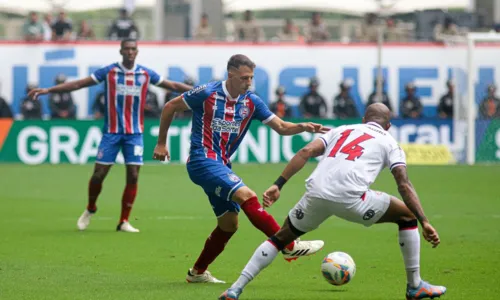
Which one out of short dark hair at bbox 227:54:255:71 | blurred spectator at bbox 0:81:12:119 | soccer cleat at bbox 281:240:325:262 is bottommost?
soccer cleat at bbox 281:240:325:262

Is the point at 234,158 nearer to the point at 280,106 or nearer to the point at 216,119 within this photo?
the point at 280,106

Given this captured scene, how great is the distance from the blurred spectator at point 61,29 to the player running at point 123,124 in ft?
59.8

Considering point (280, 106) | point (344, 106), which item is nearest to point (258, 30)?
point (280, 106)

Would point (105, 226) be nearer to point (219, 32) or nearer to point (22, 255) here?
point (22, 255)

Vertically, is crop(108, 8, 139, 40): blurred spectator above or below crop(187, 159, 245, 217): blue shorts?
above

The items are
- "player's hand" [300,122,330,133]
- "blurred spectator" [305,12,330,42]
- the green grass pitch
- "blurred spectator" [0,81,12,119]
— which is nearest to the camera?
"player's hand" [300,122,330,133]

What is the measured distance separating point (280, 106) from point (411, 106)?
164 inches

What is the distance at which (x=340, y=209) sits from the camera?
Result: 889cm

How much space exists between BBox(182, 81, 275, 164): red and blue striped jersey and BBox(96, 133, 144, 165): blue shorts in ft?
17.1

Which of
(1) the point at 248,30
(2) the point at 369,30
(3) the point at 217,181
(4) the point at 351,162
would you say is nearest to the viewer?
(4) the point at 351,162

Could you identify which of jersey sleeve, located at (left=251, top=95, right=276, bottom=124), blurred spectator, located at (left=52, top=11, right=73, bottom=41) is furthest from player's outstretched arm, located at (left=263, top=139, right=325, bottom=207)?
blurred spectator, located at (left=52, top=11, right=73, bottom=41)

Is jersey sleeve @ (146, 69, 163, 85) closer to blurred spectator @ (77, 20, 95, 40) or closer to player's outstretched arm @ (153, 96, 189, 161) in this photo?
player's outstretched arm @ (153, 96, 189, 161)

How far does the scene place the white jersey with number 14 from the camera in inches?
347

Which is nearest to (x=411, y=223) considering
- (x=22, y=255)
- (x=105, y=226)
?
(x=22, y=255)
